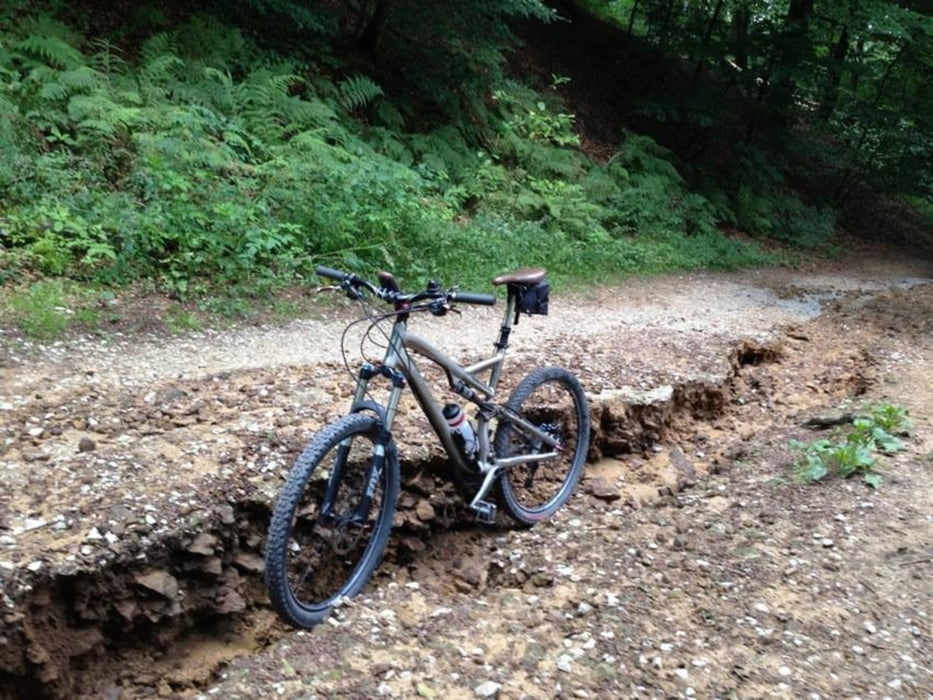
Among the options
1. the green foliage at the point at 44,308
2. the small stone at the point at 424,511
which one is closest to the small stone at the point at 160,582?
the small stone at the point at 424,511

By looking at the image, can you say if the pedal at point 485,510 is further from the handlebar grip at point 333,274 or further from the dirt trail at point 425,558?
the handlebar grip at point 333,274

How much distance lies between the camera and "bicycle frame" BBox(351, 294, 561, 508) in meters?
3.60

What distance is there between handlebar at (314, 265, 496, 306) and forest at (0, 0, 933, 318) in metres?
3.78

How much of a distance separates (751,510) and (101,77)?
28.7 ft

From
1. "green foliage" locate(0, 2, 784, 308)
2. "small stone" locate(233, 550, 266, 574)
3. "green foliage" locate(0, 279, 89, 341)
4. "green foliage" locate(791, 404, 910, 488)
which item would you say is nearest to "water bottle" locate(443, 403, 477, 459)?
"small stone" locate(233, 550, 266, 574)

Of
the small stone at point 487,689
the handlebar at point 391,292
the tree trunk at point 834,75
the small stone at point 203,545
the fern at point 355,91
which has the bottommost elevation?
the small stone at point 203,545

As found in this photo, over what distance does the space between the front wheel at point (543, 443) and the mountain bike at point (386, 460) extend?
0.03 feet

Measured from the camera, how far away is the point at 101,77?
9.02 metres

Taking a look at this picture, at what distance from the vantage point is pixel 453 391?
14.3 ft

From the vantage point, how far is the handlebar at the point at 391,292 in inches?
136

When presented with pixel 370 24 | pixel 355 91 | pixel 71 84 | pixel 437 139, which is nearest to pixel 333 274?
pixel 71 84

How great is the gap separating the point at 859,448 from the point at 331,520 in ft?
11.8

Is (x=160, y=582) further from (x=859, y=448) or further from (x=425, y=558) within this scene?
(x=859, y=448)

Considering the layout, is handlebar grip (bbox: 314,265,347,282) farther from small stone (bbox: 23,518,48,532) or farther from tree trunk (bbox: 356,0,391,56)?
tree trunk (bbox: 356,0,391,56)
